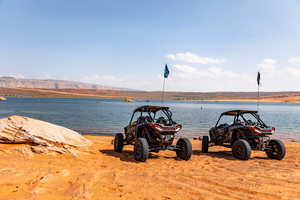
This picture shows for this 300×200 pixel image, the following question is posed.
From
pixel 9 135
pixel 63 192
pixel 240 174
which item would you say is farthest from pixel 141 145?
pixel 9 135

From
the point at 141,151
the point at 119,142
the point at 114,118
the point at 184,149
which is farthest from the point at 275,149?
the point at 114,118

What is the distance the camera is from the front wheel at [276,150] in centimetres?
1041

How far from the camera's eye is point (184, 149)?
388 inches

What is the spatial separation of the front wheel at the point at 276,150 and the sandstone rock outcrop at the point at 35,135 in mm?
8381

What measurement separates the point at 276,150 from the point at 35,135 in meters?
9.95

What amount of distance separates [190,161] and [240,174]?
8.24 ft

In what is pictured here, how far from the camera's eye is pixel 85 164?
8367 mm

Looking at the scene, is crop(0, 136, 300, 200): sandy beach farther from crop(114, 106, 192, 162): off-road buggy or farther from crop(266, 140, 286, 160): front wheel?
crop(266, 140, 286, 160): front wheel

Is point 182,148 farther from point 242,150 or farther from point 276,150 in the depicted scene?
point 276,150

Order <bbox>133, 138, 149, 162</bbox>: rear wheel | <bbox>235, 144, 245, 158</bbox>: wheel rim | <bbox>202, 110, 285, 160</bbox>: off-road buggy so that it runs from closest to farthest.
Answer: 1. <bbox>133, 138, 149, 162</bbox>: rear wheel
2. <bbox>235, 144, 245, 158</bbox>: wheel rim
3. <bbox>202, 110, 285, 160</bbox>: off-road buggy

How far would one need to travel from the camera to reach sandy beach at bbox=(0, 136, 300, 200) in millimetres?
5324

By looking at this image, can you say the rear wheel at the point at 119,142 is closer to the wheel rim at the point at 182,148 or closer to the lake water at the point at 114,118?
the wheel rim at the point at 182,148

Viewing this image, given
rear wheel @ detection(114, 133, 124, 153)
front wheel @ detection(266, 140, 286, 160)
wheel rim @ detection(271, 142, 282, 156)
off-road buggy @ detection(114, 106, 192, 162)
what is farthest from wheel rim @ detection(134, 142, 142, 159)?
wheel rim @ detection(271, 142, 282, 156)

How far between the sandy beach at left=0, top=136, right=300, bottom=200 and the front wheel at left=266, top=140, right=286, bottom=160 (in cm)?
80
